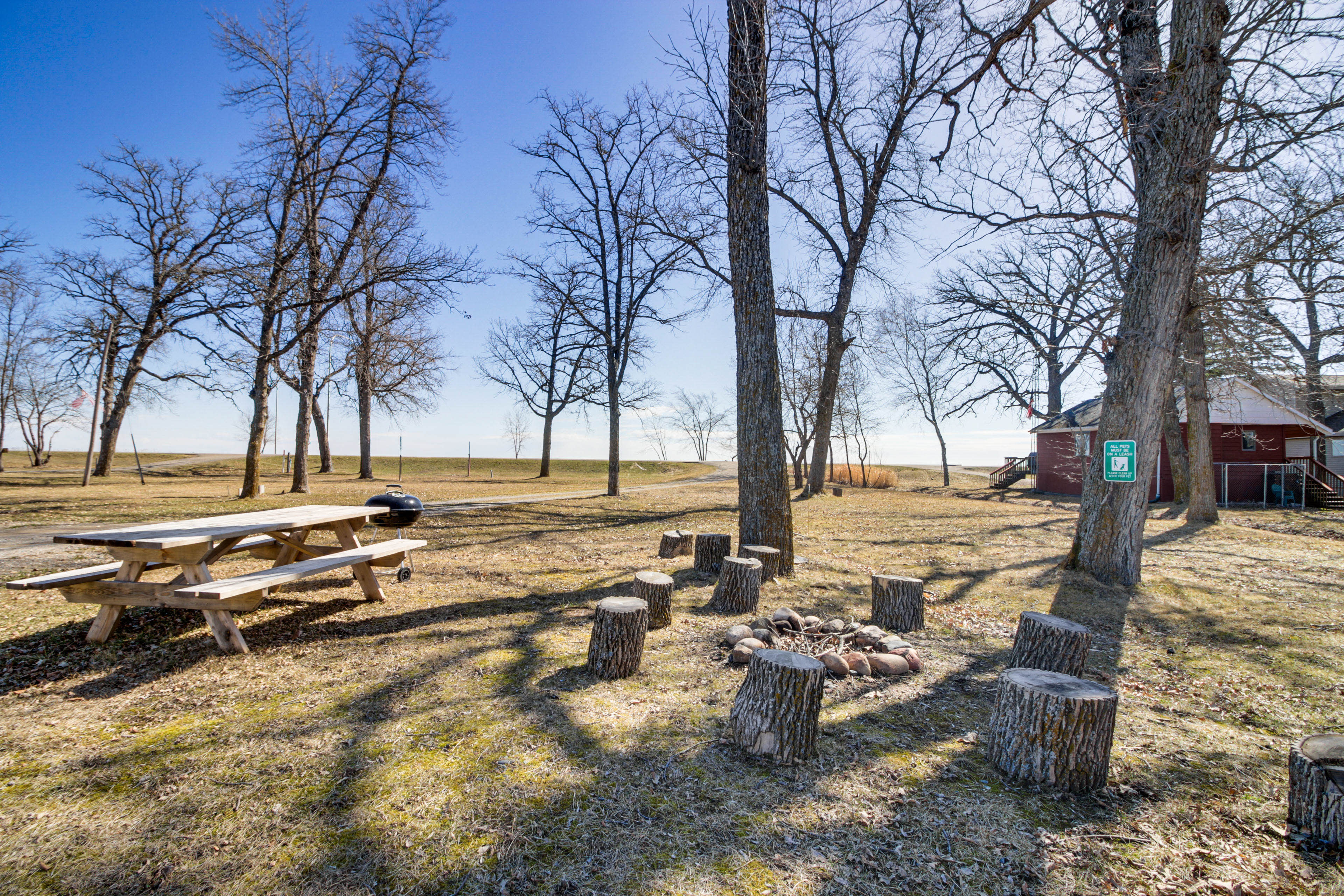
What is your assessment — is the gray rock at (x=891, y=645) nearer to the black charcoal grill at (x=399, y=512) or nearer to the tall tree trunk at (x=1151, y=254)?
the tall tree trunk at (x=1151, y=254)

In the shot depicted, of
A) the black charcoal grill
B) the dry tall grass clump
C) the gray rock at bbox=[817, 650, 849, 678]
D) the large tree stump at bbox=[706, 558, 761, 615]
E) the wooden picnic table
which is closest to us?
the wooden picnic table

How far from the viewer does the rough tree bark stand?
664 centimetres

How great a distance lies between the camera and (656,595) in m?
4.93

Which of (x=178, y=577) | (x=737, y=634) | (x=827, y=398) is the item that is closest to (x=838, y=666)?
(x=737, y=634)

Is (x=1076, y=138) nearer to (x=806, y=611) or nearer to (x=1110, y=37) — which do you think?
(x=1110, y=37)

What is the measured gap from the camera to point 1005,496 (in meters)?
23.5

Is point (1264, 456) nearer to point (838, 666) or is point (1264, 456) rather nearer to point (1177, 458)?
point (1177, 458)

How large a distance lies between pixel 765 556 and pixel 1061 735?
11.9 ft

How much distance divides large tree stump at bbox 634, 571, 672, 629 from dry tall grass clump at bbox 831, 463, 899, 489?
876 inches

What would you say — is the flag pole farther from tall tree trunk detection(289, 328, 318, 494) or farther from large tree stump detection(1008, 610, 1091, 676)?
large tree stump detection(1008, 610, 1091, 676)

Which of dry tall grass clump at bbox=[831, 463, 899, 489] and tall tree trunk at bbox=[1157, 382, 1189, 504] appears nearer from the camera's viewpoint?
tall tree trunk at bbox=[1157, 382, 1189, 504]

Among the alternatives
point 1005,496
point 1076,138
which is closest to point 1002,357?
point 1076,138

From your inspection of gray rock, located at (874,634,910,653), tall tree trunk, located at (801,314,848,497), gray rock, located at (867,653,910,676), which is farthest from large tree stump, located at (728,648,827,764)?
tall tree trunk, located at (801,314,848,497)

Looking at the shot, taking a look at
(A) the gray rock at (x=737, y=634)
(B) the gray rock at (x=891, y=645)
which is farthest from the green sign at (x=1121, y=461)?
(A) the gray rock at (x=737, y=634)
